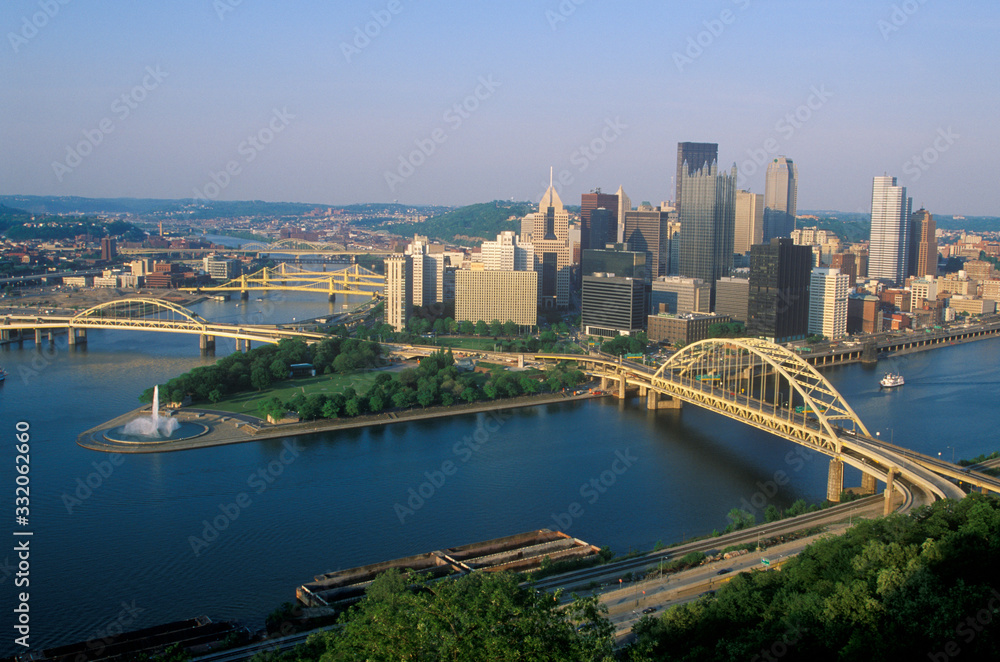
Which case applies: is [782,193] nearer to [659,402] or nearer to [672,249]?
[672,249]

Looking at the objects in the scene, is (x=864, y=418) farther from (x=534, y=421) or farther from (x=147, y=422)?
(x=147, y=422)

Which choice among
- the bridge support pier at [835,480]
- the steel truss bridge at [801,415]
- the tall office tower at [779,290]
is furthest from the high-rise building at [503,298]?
the bridge support pier at [835,480]

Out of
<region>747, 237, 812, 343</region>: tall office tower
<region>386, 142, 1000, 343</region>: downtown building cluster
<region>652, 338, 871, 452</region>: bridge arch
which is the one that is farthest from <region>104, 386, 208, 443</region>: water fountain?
<region>747, 237, 812, 343</region>: tall office tower

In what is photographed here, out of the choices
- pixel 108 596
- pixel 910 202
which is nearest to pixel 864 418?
pixel 108 596

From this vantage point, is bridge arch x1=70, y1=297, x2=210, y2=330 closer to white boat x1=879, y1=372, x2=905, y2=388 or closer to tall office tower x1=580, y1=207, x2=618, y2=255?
white boat x1=879, y1=372, x2=905, y2=388

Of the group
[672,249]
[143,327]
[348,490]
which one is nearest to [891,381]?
[348,490]

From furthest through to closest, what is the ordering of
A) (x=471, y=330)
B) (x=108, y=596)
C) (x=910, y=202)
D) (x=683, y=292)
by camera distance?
(x=910, y=202) < (x=683, y=292) < (x=471, y=330) < (x=108, y=596)
